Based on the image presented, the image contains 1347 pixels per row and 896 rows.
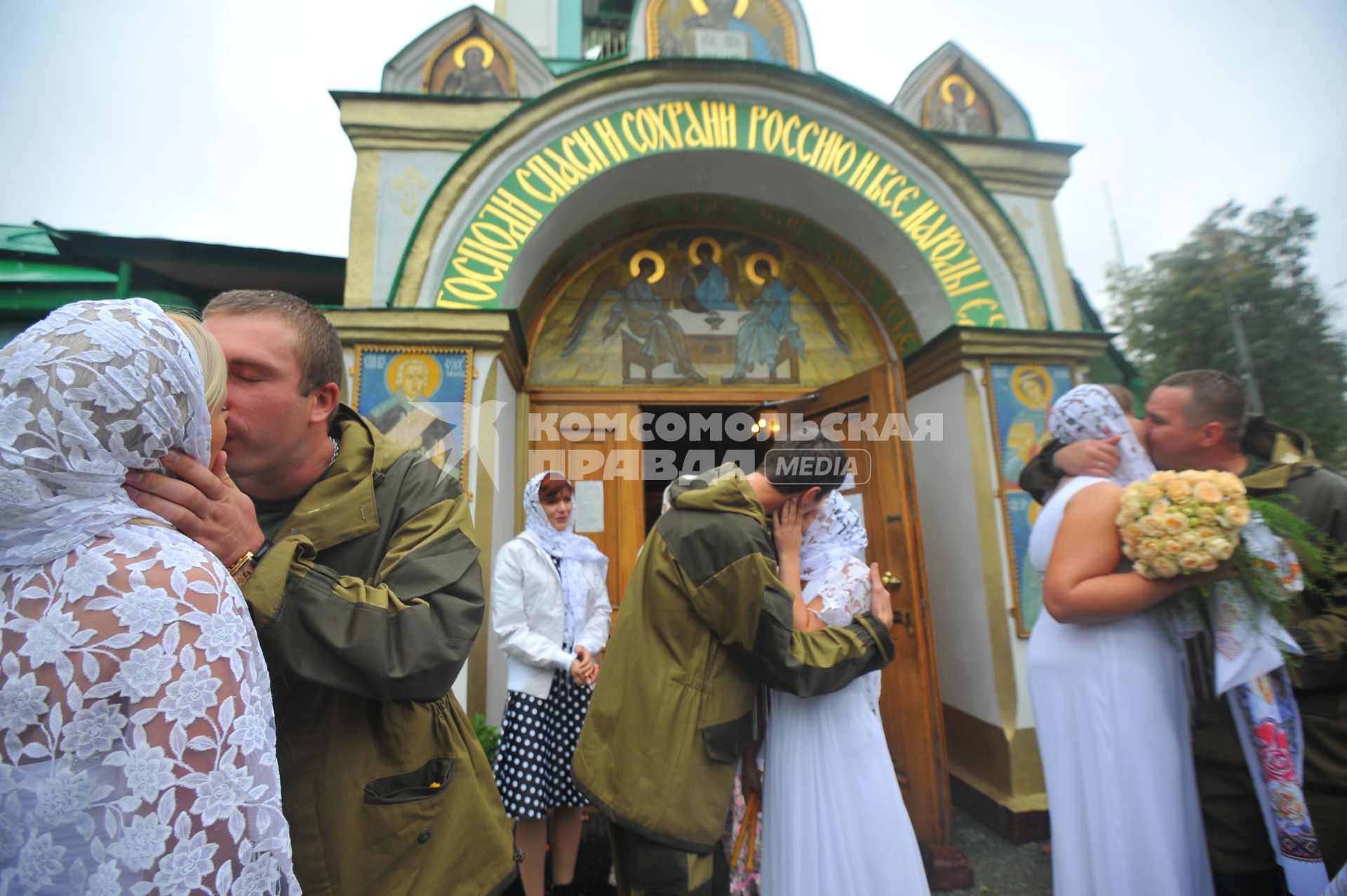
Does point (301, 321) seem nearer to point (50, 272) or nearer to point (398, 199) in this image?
point (398, 199)

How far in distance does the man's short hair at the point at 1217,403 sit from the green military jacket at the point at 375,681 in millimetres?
2629

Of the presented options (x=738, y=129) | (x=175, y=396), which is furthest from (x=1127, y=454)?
(x=738, y=129)

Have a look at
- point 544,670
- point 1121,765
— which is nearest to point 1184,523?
point 1121,765

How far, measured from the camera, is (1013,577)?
4238 millimetres

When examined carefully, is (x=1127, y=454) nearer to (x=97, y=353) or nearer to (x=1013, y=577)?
(x=1013, y=577)

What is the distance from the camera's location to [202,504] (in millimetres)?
903

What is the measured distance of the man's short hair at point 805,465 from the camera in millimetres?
2160

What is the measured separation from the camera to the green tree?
7.44 meters

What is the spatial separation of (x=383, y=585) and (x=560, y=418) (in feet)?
12.6

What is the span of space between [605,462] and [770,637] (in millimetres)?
3224

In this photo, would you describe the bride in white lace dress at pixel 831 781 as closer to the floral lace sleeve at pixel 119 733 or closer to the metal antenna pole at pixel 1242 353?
the floral lace sleeve at pixel 119 733

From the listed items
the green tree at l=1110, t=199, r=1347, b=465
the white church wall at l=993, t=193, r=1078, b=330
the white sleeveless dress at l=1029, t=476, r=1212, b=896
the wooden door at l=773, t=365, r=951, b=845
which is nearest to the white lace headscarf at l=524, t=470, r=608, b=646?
the wooden door at l=773, t=365, r=951, b=845

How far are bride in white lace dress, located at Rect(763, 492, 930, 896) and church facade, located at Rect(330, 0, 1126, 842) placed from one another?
2084 mm

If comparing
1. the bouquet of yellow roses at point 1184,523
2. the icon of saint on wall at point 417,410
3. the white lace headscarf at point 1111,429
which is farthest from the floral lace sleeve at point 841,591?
the icon of saint on wall at point 417,410
